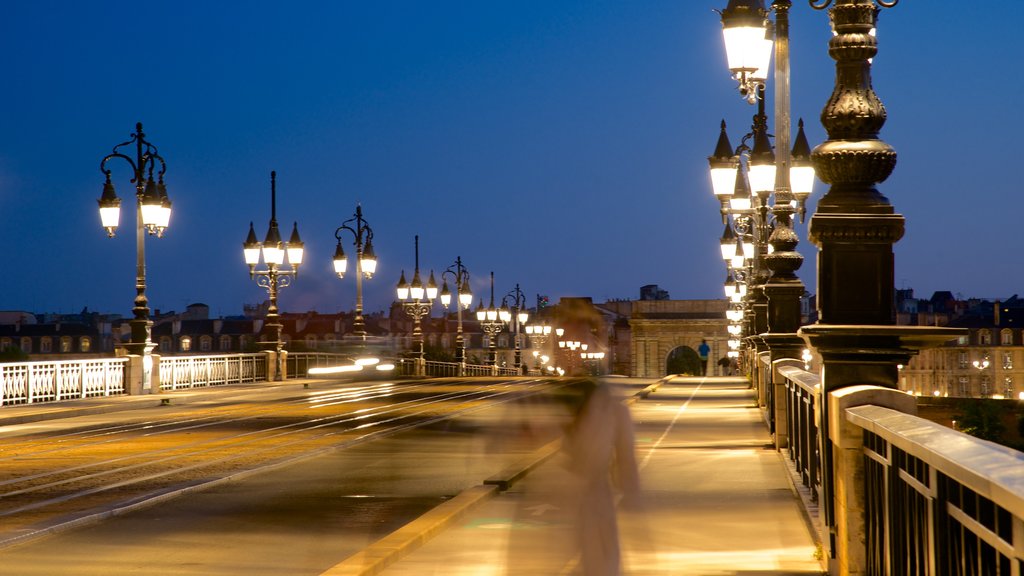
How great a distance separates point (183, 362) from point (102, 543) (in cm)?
3237

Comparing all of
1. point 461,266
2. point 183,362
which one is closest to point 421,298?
point 461,266

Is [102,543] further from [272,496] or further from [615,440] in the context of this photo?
[615,440]

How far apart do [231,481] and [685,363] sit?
11814 centimetres

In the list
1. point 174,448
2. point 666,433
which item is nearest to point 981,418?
point 666,433

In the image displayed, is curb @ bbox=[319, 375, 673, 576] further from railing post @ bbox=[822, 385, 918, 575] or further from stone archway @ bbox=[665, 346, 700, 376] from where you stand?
stone archway @ bbox=[665, 346, 700, 376]

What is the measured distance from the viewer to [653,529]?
35.9 feet

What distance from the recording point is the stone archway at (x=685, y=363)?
426 ft

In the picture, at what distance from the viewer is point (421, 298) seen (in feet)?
201

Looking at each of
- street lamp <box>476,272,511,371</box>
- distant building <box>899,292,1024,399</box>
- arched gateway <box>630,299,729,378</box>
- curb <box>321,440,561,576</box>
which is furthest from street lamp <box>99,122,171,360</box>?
distant building <box>899,292,1024,399</box>

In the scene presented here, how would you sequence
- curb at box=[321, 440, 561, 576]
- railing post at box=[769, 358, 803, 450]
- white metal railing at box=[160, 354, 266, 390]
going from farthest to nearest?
1. white metal railing at box=[160, 354, 266, 390]
2. railing post at box=[769, 358, 803, 450]
3. curb at box=[321, 440, 561, 576]

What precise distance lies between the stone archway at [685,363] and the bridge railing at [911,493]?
120892 mm

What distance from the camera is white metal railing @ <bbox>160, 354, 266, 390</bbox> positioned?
4181 cm

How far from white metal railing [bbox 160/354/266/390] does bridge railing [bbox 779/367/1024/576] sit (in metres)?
34.3

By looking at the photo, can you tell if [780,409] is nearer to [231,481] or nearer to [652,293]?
[231,481]
